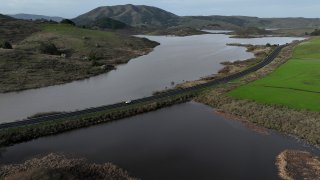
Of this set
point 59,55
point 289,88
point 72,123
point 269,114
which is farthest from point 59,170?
point 59,55

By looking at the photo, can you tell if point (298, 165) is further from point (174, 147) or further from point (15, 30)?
point (15, 30)

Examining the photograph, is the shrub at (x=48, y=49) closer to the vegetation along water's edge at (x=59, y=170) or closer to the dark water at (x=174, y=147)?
the dark water at (x=174, y=147)

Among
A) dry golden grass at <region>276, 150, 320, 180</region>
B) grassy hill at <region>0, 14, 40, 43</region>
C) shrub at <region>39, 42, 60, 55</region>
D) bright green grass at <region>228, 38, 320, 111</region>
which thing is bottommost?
dry golden grass at <region>276, 150, 320, 180</region>

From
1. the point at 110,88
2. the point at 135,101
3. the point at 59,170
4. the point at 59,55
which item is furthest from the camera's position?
the point at 59,55

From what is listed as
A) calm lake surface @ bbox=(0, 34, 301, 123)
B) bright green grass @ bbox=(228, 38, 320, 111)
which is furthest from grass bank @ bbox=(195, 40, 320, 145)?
calm lake surface @ bbox=(0, 34, 301, 123)

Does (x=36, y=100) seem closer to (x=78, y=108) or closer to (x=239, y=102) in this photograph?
(x=78, y=108)

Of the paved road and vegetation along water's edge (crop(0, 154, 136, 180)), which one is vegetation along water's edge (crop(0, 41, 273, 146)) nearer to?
the paved road
